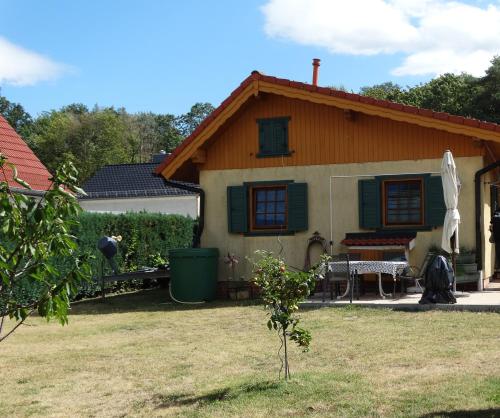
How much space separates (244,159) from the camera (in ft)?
51.0

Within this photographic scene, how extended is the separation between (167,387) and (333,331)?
3.46 meters

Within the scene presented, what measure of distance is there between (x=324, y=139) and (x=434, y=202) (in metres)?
2.58

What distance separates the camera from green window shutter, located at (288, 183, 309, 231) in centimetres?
1490

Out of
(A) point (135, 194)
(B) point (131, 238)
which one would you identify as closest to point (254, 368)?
(B) point (131, 238)

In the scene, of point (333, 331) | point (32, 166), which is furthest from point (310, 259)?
point (32, 166)

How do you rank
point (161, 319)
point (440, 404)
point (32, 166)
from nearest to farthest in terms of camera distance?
point (440, 404) → point (161, 319) → point (32, 166)

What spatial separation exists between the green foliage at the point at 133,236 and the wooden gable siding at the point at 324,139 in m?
2.90

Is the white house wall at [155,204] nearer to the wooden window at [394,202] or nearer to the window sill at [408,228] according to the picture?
the wooden window at [394,202]

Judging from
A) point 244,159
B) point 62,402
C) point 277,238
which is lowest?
point 62,402

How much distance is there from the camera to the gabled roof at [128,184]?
99.3 ft

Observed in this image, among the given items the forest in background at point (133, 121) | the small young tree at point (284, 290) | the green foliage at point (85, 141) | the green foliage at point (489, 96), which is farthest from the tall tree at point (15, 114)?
the small young tree at point (284, 290)

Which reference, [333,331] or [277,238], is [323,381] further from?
[277,238]

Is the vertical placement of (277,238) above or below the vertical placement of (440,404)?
above

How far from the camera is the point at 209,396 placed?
20.9 ft
